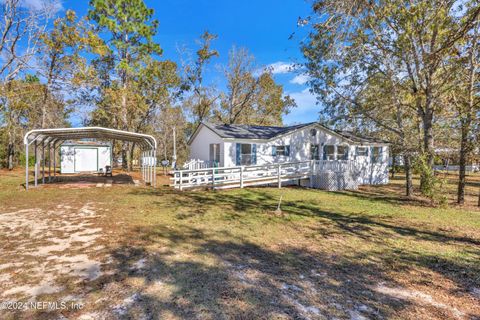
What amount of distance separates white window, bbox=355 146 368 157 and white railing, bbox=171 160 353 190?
2816 millimetres

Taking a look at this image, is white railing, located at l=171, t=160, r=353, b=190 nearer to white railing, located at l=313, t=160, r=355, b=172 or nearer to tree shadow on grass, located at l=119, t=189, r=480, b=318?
white railing, located at l=313, t=160, r=355, b=172

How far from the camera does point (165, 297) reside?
2.97 m

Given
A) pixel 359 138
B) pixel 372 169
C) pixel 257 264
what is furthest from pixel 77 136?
pixel 372 169

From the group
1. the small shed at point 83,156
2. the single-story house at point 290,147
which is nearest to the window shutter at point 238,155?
the single-story house at point 290,147

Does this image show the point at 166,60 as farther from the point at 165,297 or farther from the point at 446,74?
the point at 165,297

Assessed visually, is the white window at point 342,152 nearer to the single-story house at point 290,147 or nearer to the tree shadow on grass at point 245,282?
the single-story house at point 290,147

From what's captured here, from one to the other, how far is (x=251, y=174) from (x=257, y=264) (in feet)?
32.9

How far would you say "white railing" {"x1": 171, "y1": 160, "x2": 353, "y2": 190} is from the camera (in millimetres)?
12367

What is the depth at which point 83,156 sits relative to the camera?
21.3 meters

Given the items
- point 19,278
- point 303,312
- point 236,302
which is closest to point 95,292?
point 19,278

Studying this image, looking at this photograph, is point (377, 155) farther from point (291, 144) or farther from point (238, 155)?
point (238, 155)

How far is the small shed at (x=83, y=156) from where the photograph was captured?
2058cm

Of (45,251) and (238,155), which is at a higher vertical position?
(238,155)

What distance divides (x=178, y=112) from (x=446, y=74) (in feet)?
95.6
